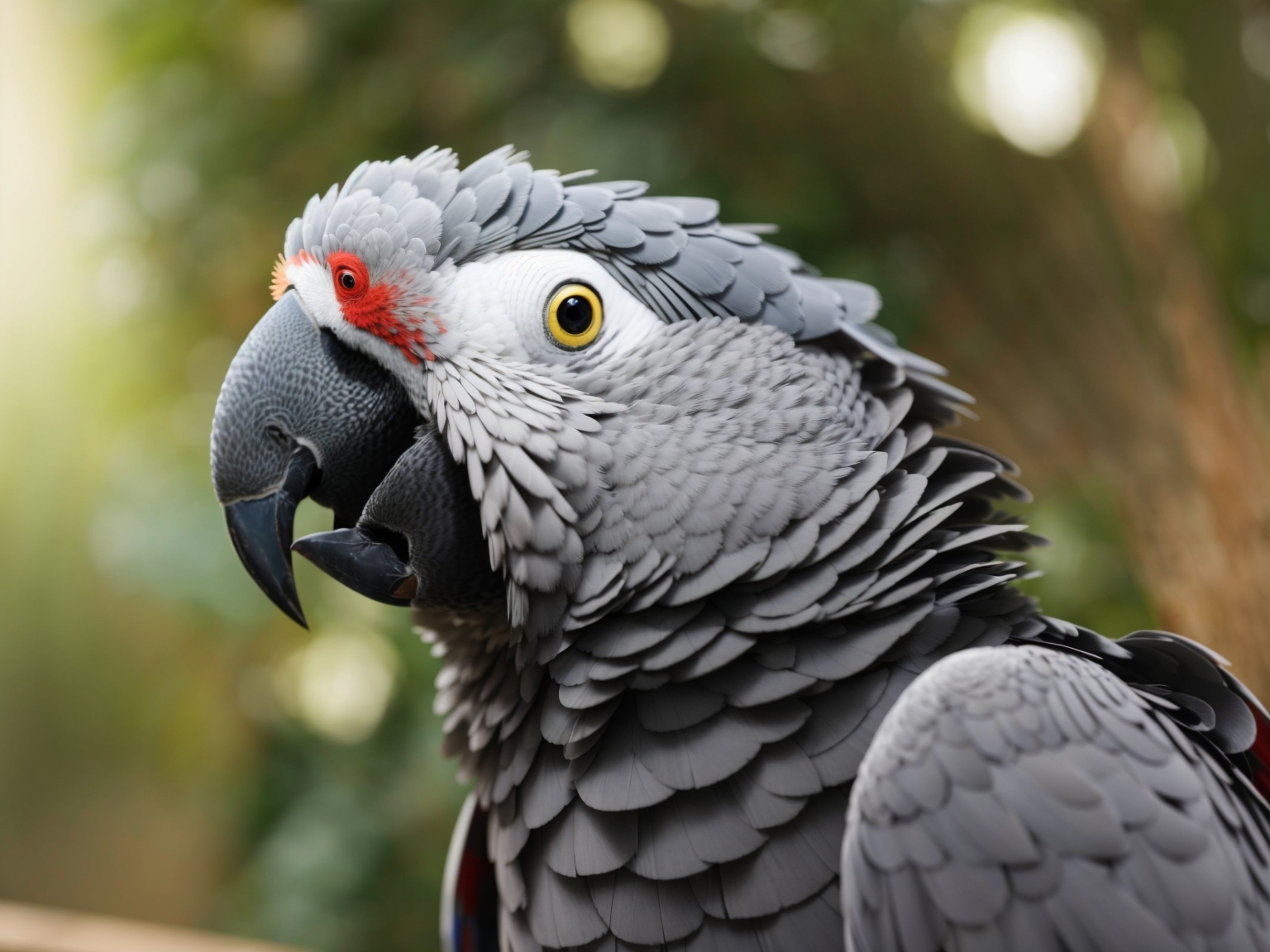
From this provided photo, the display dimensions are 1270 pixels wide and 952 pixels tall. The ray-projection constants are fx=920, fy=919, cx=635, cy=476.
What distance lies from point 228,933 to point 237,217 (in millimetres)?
1784

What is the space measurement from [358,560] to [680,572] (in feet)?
0.92

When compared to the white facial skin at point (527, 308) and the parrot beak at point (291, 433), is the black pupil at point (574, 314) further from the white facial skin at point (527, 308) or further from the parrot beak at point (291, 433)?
the parrot beak at point (291, 433)

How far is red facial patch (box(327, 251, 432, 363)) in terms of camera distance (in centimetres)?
76

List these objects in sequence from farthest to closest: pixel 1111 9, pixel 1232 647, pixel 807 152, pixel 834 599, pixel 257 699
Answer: pixel 257 699 → pixel 807 152 → pixel 1111 9 → pixel 1232 647 → pixel 834 599

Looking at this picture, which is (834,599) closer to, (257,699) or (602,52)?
(602,52)

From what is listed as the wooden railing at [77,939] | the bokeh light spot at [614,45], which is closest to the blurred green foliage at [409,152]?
the bokeh light spot at [614,45]

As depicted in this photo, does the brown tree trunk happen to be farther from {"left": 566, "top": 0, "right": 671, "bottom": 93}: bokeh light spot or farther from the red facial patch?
the red facial patch

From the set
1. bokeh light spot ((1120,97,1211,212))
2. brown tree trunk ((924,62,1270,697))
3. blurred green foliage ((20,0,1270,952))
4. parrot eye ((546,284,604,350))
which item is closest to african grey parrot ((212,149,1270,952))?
parrot eye ((546,284,604,350))

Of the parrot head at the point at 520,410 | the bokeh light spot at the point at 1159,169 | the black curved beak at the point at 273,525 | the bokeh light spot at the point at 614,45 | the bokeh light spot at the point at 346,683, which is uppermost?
the bokeh light spot at the point at 1159,169

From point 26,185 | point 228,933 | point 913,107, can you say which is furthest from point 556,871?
point 26,185

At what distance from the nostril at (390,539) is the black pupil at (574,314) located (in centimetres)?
23

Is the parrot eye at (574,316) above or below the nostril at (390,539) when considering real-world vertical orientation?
above

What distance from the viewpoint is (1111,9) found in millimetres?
1764

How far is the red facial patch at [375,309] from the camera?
763mm
